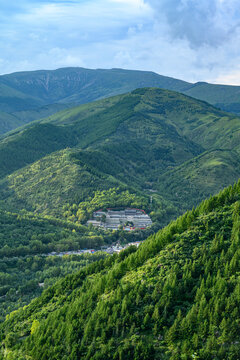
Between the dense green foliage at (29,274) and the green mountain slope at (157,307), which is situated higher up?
the green mountain slope at (157,307)

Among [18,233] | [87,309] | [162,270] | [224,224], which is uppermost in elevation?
[224,224]

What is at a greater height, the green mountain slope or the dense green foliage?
the green mountain slope

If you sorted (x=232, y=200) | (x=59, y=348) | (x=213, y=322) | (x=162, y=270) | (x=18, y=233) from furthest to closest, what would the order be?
(x=18, y=233)
(x=232, y=200)
(x=162, y=270)
(x=59, y=348)
(x=213, y=322)

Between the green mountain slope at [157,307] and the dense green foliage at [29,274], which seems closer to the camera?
the green mountain slope at [157,307]

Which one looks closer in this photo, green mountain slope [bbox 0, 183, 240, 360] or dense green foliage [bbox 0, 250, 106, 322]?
green mountain slope [bbox 0, 183, 240, 360]

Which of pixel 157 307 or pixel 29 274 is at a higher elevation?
pixel 157 307

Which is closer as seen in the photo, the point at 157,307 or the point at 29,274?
the point at 157,307

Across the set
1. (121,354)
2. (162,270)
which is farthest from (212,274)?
(121,354)

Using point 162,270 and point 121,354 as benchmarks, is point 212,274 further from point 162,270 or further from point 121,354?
point 121,354
